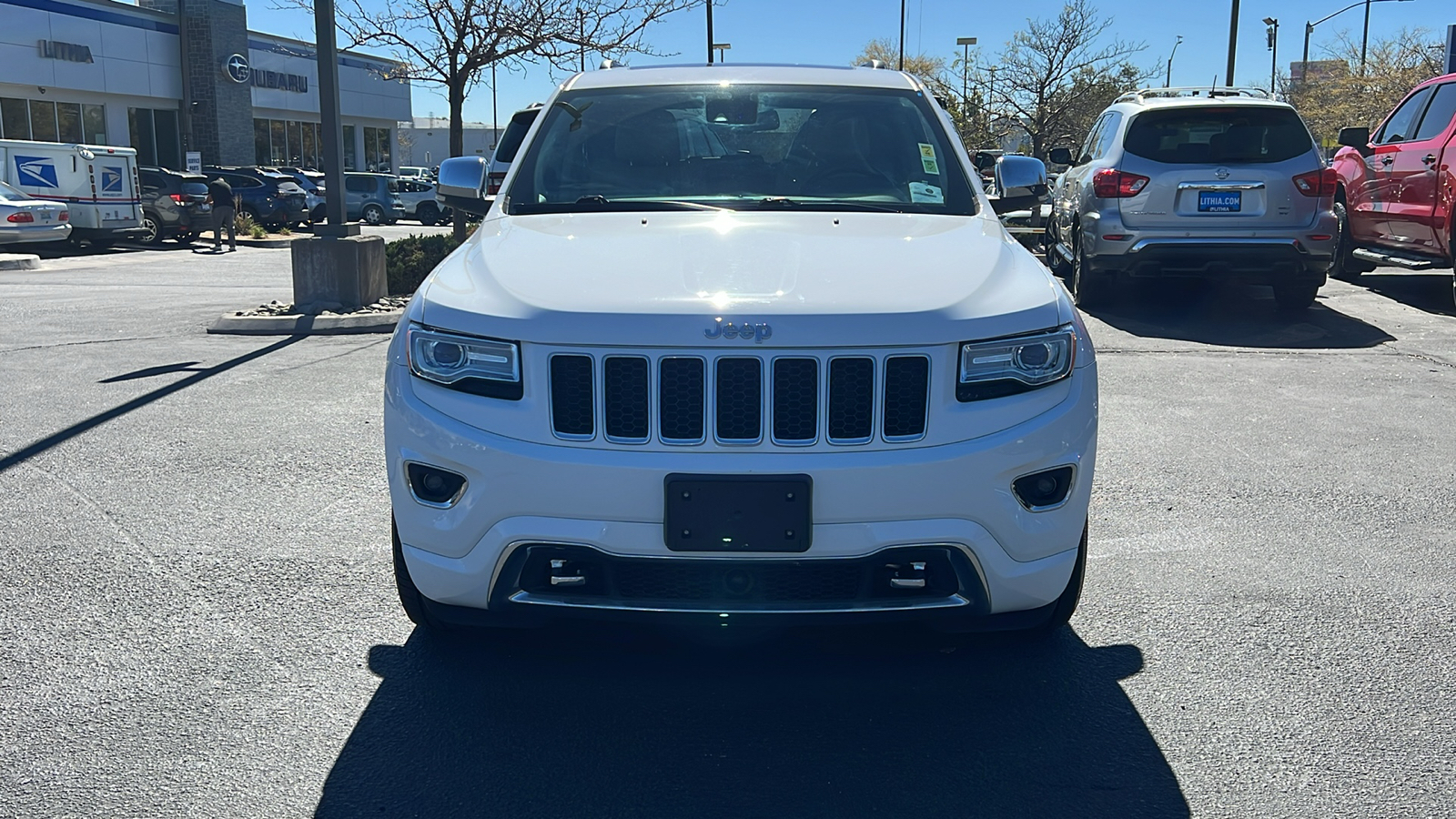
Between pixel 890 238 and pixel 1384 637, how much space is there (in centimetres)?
190

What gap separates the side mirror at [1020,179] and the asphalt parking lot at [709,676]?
1316 millimetres

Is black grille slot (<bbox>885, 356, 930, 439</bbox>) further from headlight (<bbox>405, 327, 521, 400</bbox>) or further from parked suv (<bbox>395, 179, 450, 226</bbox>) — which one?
parked suv (<bbox>395, 179, 450, 226</bbox>)

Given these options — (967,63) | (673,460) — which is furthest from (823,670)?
(967,63)

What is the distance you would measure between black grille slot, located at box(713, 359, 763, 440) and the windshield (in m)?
1.30

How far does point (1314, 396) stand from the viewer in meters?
7.80

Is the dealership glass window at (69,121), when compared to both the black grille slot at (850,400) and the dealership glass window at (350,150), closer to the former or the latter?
the dealership glass window at (350,150)

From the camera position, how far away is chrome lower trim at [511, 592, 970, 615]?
10.3 feet

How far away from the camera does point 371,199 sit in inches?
1524

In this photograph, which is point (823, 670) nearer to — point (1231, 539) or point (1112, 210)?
point (1231, 539)

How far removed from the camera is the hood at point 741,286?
10.1 feet

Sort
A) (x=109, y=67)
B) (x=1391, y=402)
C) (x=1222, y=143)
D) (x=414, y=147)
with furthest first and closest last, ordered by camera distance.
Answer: (x=414, y=147), (x=109, y=67), (x=1222, y=143), (x=1391, y=402)

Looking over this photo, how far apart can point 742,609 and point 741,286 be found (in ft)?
2.60

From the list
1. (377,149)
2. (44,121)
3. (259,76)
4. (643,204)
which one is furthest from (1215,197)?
(377,149)

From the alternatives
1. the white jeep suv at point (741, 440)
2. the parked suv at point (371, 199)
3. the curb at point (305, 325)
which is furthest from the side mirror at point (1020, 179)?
the parked suv at point (371, 199)
